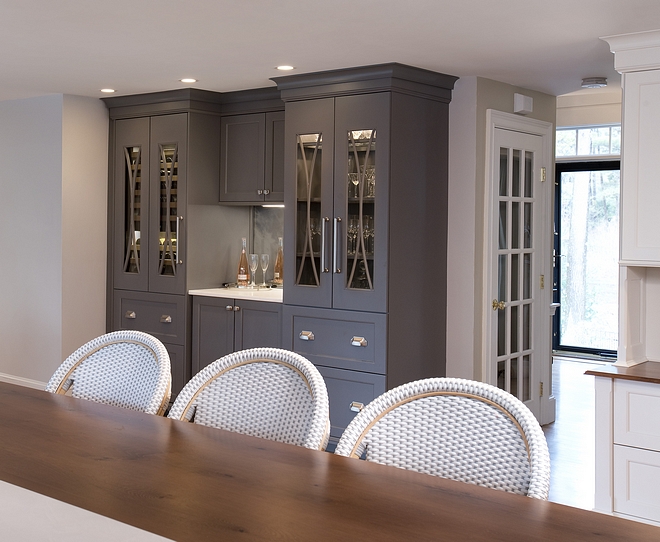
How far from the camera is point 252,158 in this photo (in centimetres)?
536

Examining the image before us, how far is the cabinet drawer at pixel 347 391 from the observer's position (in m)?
4.46

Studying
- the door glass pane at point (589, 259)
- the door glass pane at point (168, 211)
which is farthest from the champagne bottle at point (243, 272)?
the door glass pane at point (589, 259)

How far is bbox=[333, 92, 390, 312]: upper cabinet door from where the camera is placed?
4406 mm

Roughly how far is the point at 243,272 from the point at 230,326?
23.4 inches

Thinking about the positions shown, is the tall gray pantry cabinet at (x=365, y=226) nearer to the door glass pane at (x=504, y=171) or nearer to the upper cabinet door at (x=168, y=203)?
the door glass pane at (x=504, y=171)

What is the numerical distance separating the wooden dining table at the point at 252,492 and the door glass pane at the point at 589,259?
701 centimetres

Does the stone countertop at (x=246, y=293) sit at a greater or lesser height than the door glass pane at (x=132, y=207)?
lesser

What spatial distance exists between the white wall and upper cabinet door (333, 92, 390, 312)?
7.07 ft

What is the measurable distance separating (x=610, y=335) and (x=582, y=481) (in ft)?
14.0

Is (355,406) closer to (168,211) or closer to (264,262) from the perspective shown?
Answer: (264,262)

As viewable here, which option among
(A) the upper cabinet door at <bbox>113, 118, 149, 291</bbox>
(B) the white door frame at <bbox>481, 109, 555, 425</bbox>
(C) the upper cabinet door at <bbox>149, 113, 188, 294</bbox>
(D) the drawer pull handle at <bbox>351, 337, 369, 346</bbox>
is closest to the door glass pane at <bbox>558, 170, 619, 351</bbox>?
(B) the white door frame at <bbox>481, 109, 555, 425</bbox>

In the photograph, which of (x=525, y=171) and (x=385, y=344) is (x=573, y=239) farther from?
(x=385, y=344)

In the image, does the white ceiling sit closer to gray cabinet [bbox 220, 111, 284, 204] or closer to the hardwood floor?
gray cabinet [bbox 220, 111, 284, 204]

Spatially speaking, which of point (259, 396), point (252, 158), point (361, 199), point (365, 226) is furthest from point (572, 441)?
point (259, 396)
